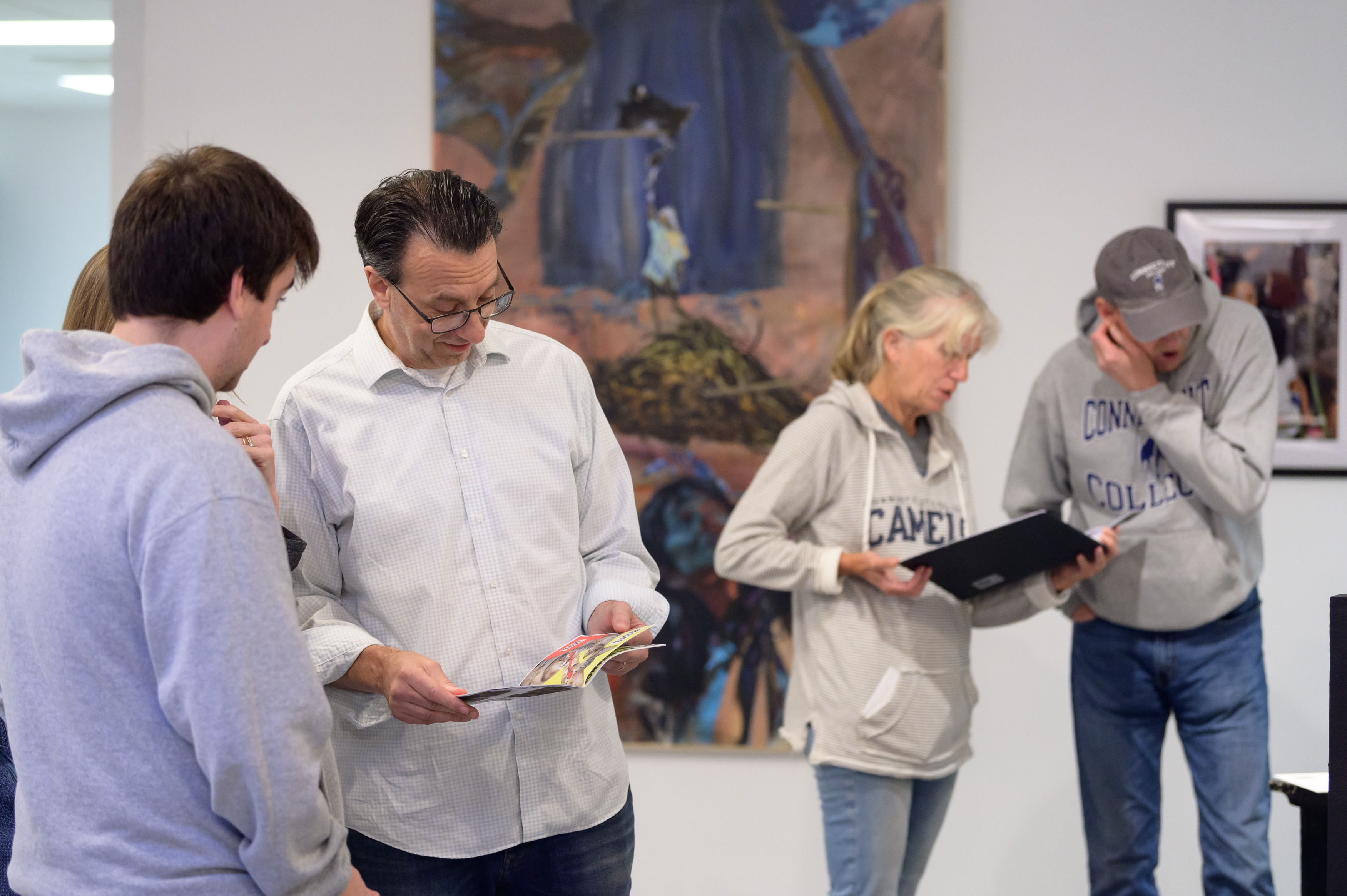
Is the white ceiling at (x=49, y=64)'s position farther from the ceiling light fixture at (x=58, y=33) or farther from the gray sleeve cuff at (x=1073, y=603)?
the gray sleeve cuff at (x=1073, y=603)

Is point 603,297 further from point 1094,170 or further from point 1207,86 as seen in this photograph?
point 1207,86

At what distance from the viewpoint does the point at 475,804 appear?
5.02ft

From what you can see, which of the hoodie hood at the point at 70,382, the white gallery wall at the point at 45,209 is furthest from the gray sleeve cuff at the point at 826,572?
the white gallery wall at the point at 45,209

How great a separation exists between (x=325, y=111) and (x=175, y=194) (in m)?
2.47

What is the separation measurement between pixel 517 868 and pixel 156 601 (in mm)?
777

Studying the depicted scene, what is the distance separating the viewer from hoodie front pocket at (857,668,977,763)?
2.17 meters

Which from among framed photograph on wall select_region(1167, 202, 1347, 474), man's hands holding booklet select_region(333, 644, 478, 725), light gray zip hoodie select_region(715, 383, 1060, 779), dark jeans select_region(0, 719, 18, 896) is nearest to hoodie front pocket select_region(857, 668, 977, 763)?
light gray zip hoodie select_region(715, 383, 1060, 779)

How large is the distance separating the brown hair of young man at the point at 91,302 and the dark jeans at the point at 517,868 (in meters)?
0.82

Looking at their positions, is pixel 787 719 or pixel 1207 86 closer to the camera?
pixel 787 719

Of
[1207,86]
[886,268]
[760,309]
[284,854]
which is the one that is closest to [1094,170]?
[1207,86]

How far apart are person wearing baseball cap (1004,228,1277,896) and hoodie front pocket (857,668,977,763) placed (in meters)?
0.54

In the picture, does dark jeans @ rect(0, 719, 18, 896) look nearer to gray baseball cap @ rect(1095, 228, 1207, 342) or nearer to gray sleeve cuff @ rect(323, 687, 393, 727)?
gray sleeve cuff @ rect(323, 687, 393, 727)

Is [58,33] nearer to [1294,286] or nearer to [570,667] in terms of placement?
[570,667]

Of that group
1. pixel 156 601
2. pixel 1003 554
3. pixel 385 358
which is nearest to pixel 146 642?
pixel 156 601
